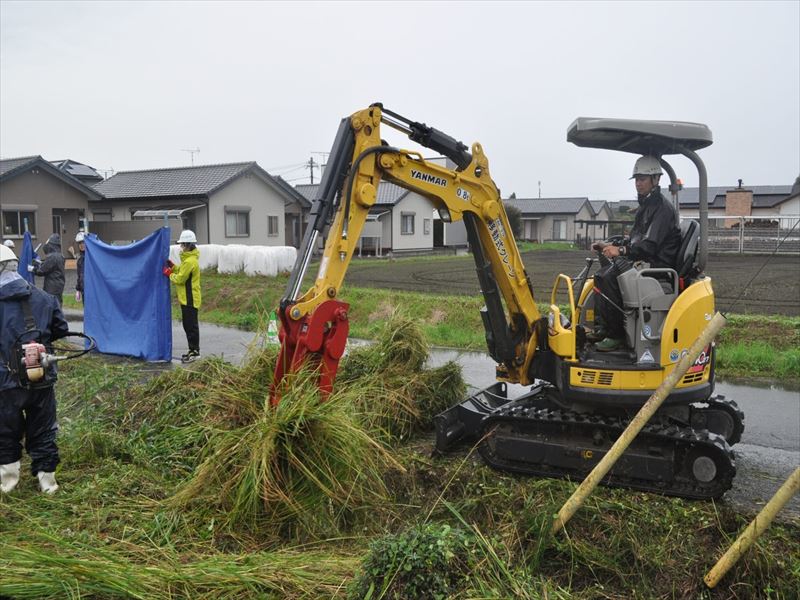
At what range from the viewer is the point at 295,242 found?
40875 millimetres

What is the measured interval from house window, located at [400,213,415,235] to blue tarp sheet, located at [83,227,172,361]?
28.1m

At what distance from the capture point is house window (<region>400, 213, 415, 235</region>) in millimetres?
40125

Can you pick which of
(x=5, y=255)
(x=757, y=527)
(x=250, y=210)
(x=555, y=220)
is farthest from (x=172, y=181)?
(x=555, y=220)

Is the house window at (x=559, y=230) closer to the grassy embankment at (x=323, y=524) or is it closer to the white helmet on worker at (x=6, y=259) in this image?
the grassy embankment at (x=323, y=524)

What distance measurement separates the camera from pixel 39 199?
29328 millimetres

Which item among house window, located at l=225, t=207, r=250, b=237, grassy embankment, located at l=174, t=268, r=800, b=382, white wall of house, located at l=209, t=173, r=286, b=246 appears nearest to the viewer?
grassy embankment, located at l=174, t=268, r=800, b=382

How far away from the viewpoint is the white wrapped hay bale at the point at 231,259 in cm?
2258

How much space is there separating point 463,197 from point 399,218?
33638 mm

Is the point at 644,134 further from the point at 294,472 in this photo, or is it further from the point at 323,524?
the point at 323,524

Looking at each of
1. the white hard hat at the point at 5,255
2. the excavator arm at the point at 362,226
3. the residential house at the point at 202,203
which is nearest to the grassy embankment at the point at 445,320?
the excavator arm at the point at 362,226

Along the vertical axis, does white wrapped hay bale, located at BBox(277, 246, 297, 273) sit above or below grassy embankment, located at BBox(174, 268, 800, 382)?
above

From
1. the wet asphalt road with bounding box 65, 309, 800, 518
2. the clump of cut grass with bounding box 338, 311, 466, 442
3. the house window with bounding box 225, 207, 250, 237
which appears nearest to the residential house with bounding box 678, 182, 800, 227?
the house window with bounding box 225, 207, 250, 237

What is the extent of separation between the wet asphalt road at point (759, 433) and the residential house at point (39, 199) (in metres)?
20.6

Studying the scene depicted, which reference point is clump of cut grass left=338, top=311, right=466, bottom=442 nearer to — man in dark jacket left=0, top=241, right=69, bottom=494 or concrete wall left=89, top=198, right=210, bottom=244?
man in dark jacket left=0, top=241, right=69, bottom=494
